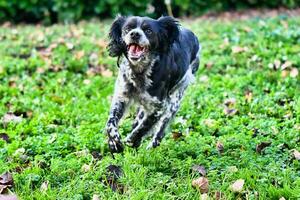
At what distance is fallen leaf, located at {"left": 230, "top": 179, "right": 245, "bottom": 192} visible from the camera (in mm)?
4578

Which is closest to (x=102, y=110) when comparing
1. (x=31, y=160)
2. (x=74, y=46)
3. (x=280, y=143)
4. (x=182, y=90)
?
(x=182, y=90)

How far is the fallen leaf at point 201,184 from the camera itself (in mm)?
4602

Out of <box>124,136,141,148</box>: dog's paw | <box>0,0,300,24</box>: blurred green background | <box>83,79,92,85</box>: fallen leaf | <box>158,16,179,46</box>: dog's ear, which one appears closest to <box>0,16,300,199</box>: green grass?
<box>83,79,92,85</box>: fallen leaf

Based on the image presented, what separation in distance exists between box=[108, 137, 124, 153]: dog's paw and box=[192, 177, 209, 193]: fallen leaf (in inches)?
34.9

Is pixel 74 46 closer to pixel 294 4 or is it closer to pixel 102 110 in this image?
pixel 102 110

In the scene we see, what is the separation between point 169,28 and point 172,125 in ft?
3.74

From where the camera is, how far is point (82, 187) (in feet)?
15.1

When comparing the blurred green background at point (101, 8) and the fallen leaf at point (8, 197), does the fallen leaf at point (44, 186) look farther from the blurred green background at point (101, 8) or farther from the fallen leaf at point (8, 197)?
the blurred green background at point (101, 8)

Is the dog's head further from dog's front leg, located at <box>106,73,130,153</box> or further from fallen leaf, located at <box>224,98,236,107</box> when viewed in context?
fallen leaf, located at <box>224,98,236,107</box>

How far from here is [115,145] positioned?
529 centimetres

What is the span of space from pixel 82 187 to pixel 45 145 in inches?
41.5

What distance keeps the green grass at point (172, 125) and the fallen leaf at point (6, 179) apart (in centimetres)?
6

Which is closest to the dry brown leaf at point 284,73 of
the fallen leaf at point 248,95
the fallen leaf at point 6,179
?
the fallen leaf at point 248,95

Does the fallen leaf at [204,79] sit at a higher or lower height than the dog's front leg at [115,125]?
lower
